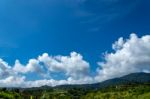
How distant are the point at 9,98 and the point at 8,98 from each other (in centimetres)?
76

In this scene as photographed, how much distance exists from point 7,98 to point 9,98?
2.02 meters

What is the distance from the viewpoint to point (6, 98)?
15812 centimetres

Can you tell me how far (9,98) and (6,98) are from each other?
4.97 meters

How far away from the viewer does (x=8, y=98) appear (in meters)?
162

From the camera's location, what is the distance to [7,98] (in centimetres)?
16112

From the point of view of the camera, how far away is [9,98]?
163000 millimetres

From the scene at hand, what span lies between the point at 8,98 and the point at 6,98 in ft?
14.2

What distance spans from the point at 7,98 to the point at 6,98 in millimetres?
3047

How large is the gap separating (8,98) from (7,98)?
130 cm
